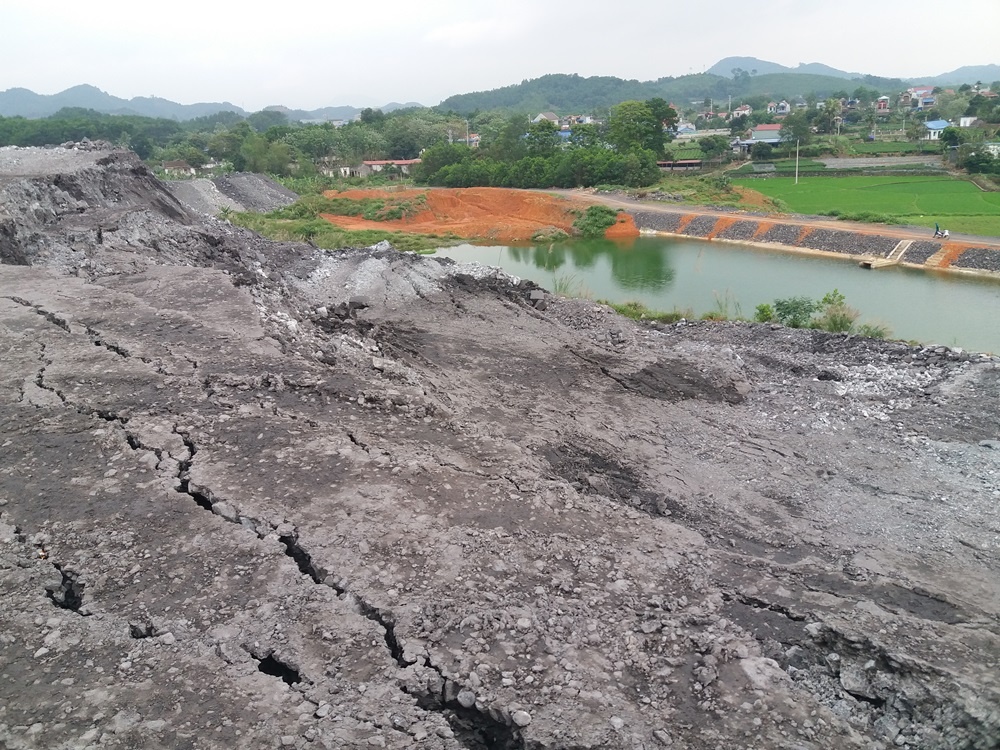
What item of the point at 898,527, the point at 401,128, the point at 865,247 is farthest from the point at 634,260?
the point at 401,128

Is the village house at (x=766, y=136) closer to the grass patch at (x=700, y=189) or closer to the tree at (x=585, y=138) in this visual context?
the tree at (x=585, y=138)

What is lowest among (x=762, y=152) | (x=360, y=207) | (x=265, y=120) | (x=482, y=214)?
(x=482, y=214)

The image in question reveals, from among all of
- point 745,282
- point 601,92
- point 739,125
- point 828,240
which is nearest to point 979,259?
point 828,240

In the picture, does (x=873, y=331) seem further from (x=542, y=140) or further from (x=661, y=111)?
(x=661, y=111)

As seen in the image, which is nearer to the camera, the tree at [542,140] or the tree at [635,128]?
the tree at [635,128]

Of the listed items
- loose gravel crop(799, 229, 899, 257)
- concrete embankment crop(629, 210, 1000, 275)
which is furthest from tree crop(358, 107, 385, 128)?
loose gravel crop(799, 229, 899, 257)

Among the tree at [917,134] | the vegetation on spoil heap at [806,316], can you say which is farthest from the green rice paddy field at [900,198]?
the tree at [917,134]
